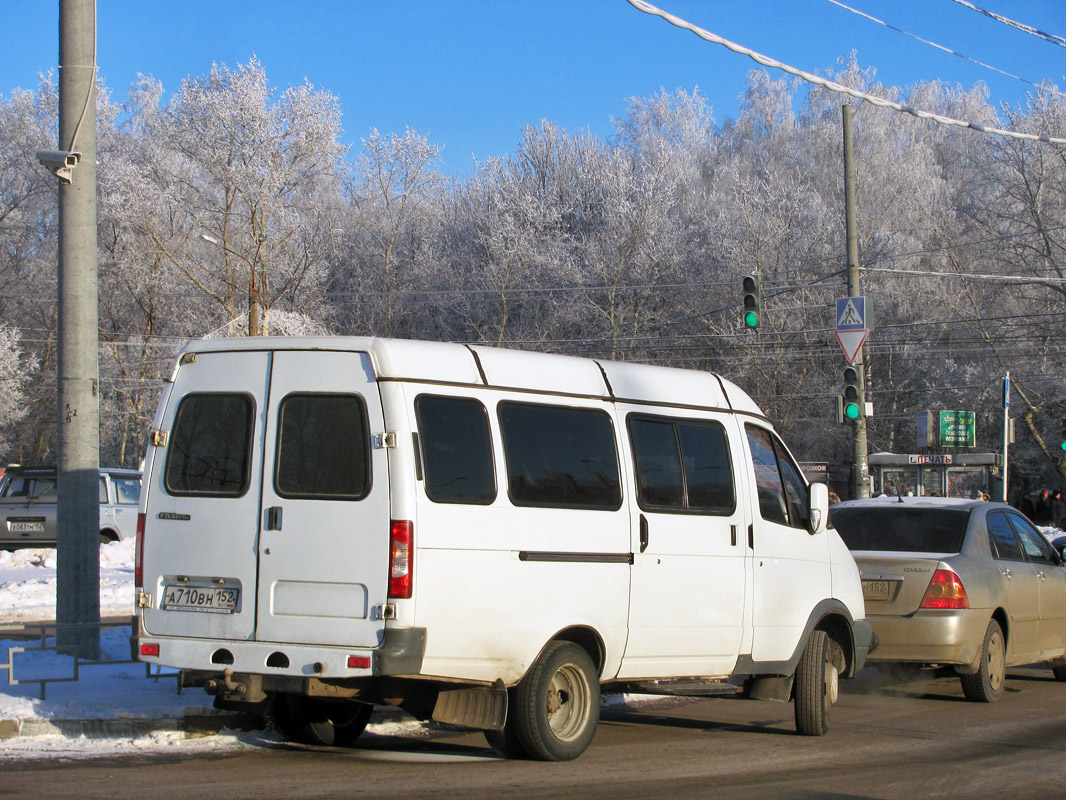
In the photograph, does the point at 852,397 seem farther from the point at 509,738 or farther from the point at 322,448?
the point at 322,448

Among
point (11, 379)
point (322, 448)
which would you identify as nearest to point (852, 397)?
point (322, 448)

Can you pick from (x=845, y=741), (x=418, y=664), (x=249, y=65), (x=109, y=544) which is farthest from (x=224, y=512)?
(x=249, y=65)

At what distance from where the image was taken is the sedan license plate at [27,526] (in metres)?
23.5

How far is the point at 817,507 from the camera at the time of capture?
8.67 metres

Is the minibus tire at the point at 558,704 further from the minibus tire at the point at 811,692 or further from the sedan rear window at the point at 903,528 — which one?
the sedan rear window at the point at 903,528

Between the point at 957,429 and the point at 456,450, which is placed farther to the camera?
the point at 957,429

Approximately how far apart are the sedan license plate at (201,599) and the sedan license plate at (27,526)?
18.5m

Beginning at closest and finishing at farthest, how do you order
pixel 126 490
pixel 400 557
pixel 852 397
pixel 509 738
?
pixel 400 557
pixel 509 738
pixel 852 397
pixel 126 490

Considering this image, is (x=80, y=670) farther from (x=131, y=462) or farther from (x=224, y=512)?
(x=131, y=462)

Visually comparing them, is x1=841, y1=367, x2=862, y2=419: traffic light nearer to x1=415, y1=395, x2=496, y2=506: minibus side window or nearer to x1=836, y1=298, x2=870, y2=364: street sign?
x1=836, y1=298, x2=870, y2=364: street sign

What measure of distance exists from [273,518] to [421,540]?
0.86 m

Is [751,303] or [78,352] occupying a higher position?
[751,303]

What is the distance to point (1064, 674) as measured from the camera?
1195 centimetres

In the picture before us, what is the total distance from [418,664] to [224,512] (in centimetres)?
139
